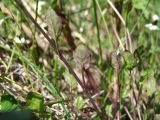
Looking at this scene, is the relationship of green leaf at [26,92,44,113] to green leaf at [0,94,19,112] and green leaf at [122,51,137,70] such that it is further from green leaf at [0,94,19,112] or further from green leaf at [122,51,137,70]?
green leaf at [122,51,137,70]

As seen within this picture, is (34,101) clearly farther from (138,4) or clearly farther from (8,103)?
(138,4)

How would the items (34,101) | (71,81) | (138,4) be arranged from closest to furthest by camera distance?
(34,101) → (71,81) → (138,4)

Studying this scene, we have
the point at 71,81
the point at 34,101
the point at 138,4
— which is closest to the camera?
the point at 34,101

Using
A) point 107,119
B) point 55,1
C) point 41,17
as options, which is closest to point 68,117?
point 107,119

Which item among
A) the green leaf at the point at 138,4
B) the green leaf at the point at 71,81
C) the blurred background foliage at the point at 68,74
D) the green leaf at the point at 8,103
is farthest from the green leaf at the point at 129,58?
the green leaf at the point at 138,4

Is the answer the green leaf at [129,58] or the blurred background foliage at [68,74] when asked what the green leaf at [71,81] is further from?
the green leaf at [129,58]

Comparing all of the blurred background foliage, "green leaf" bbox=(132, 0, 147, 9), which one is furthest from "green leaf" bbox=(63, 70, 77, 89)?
"green leaf" bbox=(132, 0, 147, 9)

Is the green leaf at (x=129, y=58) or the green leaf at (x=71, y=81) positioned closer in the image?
the green leaf at (x=129, y=58)

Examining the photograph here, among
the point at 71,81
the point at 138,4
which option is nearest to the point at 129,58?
the point at 71,81

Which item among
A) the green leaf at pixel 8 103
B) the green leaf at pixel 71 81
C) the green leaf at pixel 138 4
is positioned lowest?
the green leaf at pixel 71 81
